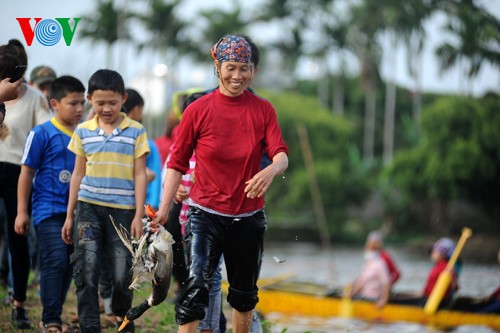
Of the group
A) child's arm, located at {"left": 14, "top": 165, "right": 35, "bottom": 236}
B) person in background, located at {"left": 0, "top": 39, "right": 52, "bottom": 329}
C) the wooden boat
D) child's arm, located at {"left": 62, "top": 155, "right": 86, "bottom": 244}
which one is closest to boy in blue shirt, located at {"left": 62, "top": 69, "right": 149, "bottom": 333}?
child's arm, located at {"left": 62, "top": 155, "right": 86, "bottom": 244}

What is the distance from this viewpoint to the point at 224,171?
17.0 feet

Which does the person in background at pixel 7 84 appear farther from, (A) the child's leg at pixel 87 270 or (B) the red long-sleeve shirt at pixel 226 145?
(B) the red long-sleeve shirt at pixel 226 145

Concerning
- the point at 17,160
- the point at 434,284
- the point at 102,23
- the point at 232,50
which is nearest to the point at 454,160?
the point at 102,23

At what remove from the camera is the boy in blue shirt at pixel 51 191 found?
5.98 metres

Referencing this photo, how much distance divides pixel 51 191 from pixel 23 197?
20 cm

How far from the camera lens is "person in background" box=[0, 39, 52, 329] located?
6500 mm

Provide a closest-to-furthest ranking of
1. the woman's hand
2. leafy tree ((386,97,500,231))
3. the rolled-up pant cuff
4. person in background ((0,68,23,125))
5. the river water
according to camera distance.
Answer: the rolled-up pant cuff → person in background ((0,68,23,125)) → the woman's hand → the river water → leafy tree ((386,97,500,231))

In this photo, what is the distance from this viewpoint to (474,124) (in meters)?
42.7

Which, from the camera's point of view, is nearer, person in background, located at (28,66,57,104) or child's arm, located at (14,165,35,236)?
child's arm, located at (14,165,35,236)

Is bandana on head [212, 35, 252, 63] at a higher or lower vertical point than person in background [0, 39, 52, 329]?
higher

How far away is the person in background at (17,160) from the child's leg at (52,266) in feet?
1.72

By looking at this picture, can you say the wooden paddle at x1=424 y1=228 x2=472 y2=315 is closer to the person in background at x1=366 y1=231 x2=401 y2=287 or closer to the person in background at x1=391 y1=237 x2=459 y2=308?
the person in background at x1=391 y1=237 x2=459 y2=308

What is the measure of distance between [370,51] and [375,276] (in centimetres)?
4351

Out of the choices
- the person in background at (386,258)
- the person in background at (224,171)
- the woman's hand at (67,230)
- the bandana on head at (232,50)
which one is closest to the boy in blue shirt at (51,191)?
the woman's hand at (67,230)
